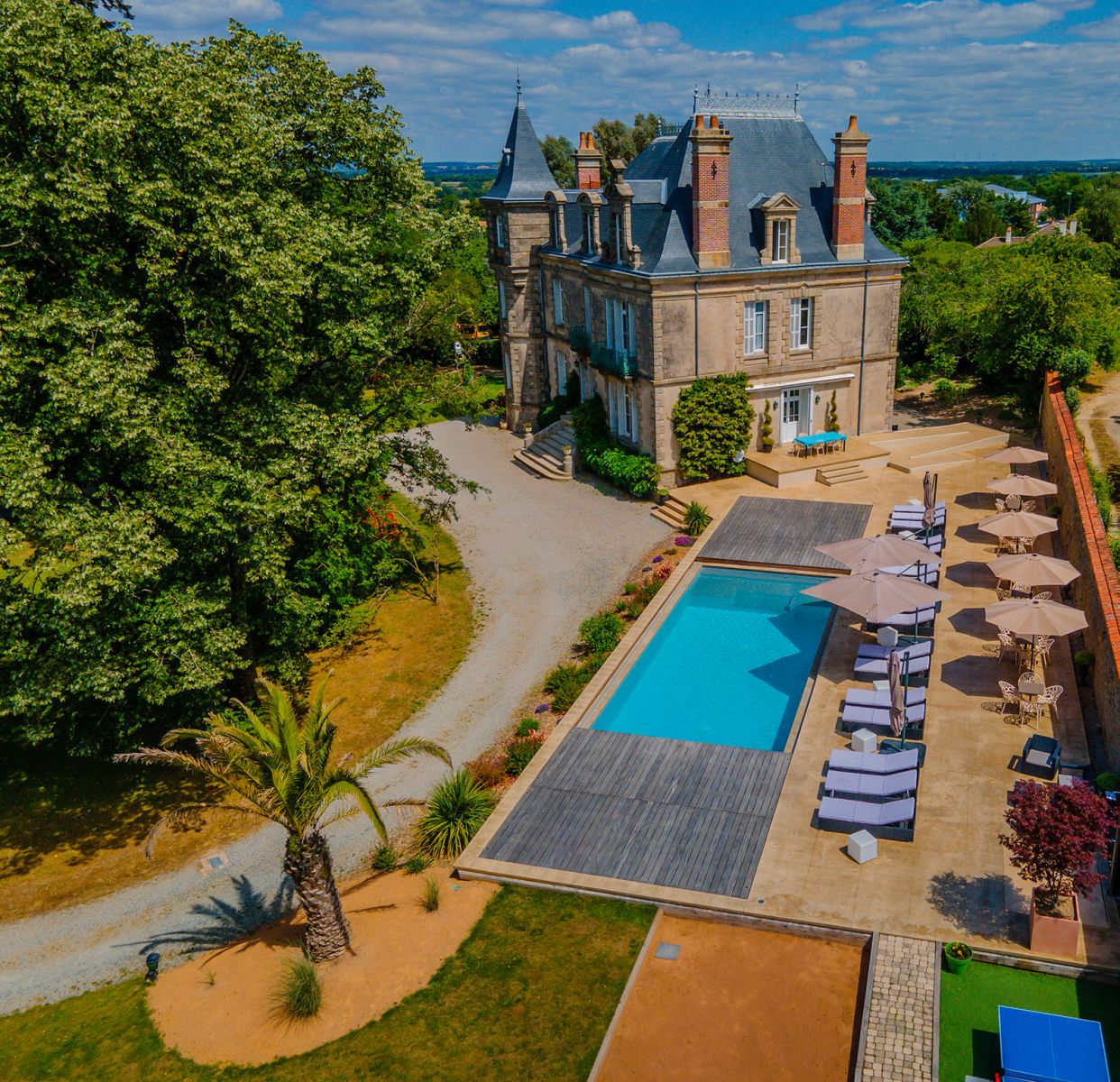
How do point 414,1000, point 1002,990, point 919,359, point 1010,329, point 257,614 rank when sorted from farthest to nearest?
point 919,359, point 1010,329, point 257,614, point 414,1000, point 1002,990

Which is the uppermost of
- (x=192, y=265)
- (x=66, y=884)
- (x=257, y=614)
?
(x=192, y=265)

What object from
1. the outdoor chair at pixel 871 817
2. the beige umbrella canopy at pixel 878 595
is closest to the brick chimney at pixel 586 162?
the beige umbrella canopy at pixel 878 595

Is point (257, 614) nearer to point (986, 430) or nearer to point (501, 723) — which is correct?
point (501, 723)

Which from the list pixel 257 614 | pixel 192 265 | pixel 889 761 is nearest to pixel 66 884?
pixel 257 614

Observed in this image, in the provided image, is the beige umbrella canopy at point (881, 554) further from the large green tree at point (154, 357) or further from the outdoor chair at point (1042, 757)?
the large green tree at point (154, 357)

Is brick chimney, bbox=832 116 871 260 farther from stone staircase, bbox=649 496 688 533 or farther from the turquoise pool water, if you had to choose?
the turquoise pool water
